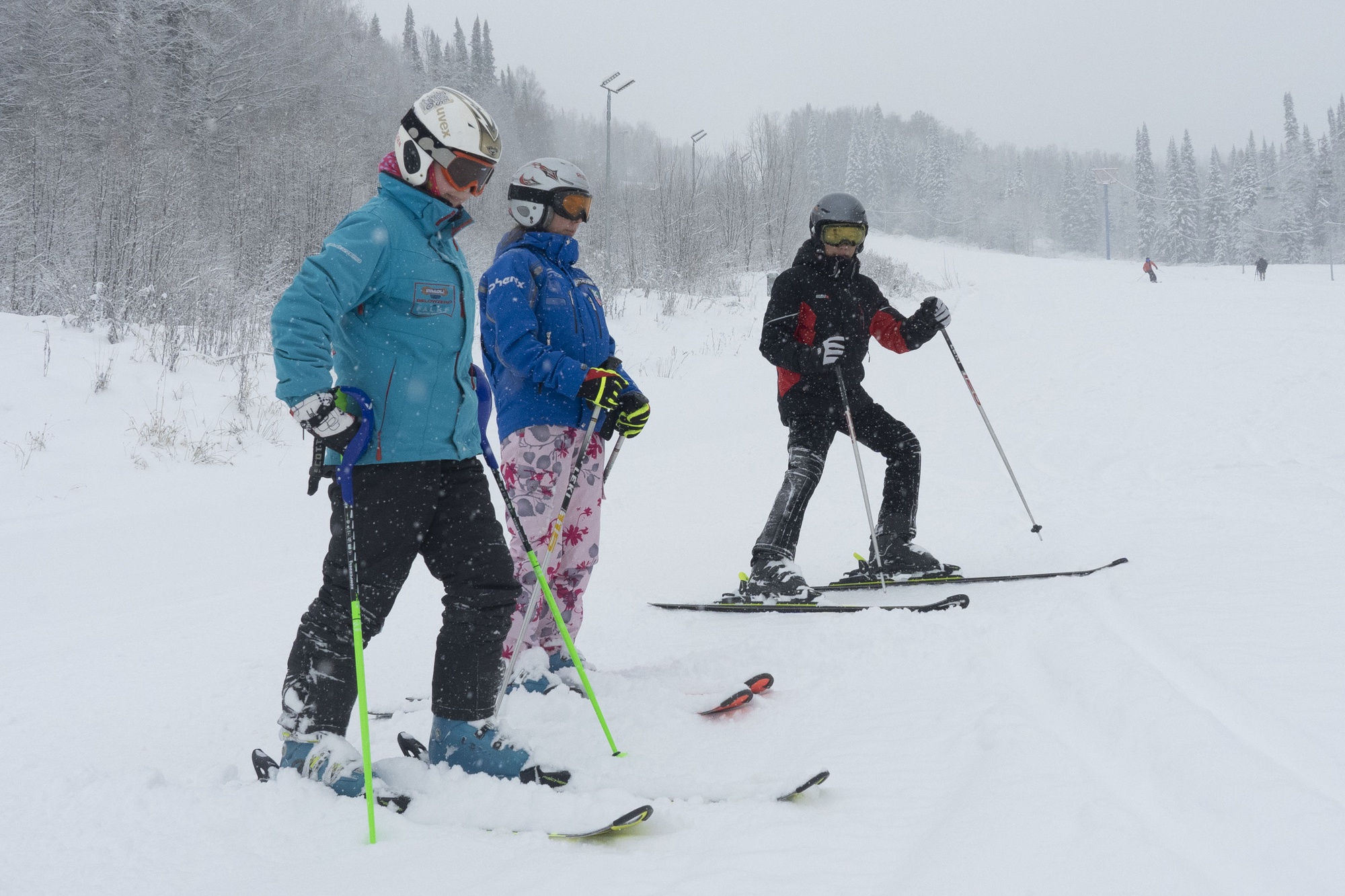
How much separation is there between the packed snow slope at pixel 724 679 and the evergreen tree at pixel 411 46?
56013mm

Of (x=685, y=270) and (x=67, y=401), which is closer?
(x=67, y=401)

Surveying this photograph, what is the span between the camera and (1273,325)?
47.0ft

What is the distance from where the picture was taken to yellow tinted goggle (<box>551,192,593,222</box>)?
10.6ft

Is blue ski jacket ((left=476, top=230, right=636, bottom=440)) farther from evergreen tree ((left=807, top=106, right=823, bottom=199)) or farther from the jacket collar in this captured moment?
evergreen tree ((left=807, top=106, right=823, bottom=199))

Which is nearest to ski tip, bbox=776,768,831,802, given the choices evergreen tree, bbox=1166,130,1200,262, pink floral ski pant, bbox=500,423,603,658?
pink floral ski pant, bbox=500,423,603,658

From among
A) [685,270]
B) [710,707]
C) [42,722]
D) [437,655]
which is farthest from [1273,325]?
[42,722]

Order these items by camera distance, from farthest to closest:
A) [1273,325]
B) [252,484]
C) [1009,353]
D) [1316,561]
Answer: [1273,325], [1009,353], [252,484], [1316,561]

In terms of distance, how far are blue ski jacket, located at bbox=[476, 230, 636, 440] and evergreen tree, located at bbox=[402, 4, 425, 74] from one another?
60.2 metres

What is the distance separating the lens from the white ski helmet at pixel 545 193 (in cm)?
322

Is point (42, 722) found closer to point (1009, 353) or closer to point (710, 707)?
point (710, 707)

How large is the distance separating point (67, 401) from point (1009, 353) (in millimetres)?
12449

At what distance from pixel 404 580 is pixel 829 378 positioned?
111 inches

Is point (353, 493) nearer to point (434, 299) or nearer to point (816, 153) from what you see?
point (434, 299)

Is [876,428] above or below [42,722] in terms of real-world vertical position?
above
